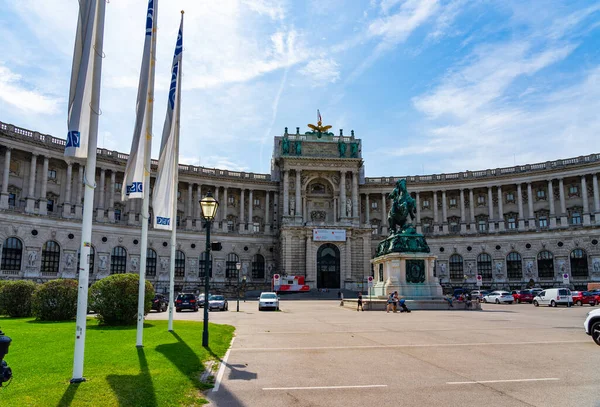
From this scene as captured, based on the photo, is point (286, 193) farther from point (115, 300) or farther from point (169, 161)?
point (169, 161)

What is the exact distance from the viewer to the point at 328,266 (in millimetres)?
79062

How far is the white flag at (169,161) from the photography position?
18.6 metres

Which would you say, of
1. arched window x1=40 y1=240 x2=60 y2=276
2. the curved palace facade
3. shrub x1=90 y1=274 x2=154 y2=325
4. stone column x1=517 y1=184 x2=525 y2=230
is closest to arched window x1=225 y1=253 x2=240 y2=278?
the curved palace facade

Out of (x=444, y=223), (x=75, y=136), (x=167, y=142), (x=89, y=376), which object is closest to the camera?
(x=89, y=376)

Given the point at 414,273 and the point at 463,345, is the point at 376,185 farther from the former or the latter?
the point at 463,345

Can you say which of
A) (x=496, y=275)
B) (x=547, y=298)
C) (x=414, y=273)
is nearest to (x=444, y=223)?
(x=496, y=275)

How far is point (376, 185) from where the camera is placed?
87812 mm

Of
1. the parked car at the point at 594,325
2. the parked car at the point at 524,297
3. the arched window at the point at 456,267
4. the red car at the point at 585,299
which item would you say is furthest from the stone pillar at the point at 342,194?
the parked car at the point at 594,325

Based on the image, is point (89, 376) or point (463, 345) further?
point (463, 345)

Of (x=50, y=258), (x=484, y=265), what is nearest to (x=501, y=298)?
(x=484, y=265)

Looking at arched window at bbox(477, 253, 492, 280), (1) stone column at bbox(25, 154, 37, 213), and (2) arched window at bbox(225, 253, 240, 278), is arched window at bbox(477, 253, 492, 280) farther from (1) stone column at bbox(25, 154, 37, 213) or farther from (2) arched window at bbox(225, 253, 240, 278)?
(1) stone column at bbox(25, 154, 37, 213)

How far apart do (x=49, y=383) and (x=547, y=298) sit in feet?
158

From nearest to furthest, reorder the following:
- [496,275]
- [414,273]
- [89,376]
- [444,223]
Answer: [89,376] < [414,273] < [496,275] < [444,223]

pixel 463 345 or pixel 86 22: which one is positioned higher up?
pixel 86 22
